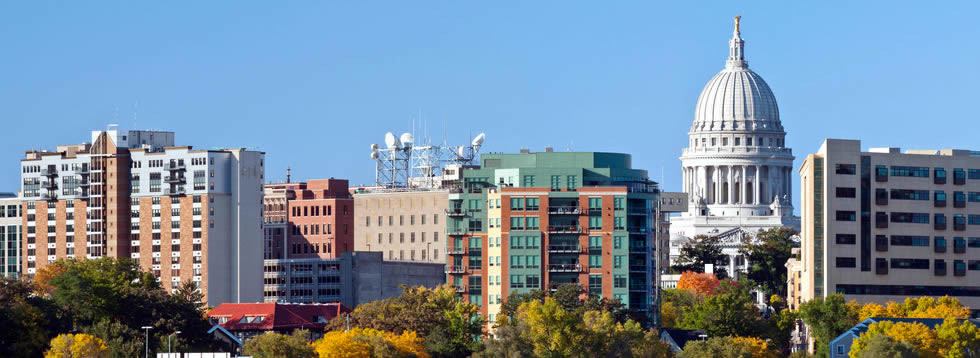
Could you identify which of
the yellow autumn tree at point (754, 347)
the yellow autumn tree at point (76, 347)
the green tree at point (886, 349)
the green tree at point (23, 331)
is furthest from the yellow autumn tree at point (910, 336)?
the green tree at point (23, 331)

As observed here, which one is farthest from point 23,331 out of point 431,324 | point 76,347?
point 431,324

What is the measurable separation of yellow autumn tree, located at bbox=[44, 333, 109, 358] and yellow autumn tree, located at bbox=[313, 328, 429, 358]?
1779 centimetres

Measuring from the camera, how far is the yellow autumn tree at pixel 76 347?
178m

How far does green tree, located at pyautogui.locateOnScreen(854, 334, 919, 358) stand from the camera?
176 meters

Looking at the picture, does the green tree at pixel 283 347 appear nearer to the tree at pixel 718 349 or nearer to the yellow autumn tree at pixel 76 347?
the yellow autumn tree at pixel 76 347

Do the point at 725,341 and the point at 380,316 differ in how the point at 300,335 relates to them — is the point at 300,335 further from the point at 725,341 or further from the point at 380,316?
the point at 725,341

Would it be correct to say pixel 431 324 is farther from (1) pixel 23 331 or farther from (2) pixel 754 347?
(1) pixel 23 331

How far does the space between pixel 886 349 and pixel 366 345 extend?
1638 inches

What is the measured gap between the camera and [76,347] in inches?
7047

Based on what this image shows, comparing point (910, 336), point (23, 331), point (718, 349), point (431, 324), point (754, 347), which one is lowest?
point (754, 347)

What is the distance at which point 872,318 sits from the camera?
651 feet

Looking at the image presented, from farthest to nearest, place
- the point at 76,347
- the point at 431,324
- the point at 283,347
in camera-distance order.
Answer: the point at 431,324 → the point at 76,347 → the point at 283,347

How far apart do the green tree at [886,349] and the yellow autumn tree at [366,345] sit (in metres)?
37.0

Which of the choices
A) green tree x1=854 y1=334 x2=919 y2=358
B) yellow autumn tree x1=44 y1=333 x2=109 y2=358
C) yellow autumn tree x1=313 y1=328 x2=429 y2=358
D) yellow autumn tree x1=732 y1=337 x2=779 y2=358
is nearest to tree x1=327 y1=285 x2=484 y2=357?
yellow autumn tree x1=313 y1=328 x2=429 y2=358
